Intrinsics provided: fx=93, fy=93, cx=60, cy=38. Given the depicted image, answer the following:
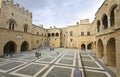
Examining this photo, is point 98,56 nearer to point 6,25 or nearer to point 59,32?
point 6,25

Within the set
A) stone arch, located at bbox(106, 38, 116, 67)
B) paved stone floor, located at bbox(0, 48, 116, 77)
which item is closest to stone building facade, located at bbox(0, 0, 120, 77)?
stone arch, located at bbox(106, 38, 116, 67)

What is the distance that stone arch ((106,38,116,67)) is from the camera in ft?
43.5

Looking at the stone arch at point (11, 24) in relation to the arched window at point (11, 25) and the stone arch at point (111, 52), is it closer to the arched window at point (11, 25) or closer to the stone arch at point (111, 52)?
the arched window at point (11, 25)

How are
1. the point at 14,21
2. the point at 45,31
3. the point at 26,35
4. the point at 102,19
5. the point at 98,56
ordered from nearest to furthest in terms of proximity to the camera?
the point at 102,19 → the point at 98,56 → the point at 14,21 → the point at 26,35 → the point at 45,31

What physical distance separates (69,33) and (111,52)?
98.1 feet

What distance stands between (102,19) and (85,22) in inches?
960

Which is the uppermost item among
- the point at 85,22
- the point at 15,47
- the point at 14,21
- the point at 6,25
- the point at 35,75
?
the point at 85,22

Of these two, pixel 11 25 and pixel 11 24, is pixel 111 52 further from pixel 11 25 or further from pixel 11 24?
pixel 11 24

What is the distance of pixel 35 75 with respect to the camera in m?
9.47

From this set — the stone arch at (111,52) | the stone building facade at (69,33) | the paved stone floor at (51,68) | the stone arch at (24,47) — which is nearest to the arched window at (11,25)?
the stone building facade at (69,33)

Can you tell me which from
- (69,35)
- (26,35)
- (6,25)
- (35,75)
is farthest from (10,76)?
(69,35)

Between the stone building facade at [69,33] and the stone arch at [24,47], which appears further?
the stone arch at [24,47]

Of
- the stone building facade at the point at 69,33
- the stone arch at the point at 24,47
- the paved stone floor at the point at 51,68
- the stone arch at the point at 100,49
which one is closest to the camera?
the paved stone floor at the point at 51,68

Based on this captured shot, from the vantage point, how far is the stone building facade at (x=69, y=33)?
13.1 metres
